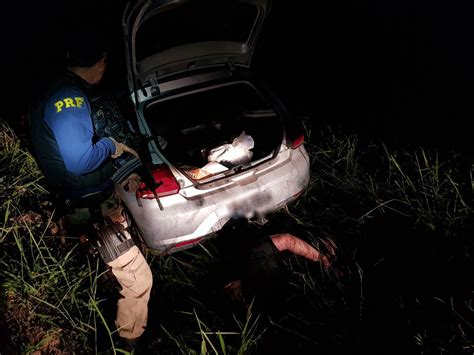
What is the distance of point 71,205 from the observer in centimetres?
220

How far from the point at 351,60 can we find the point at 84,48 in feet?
12.5

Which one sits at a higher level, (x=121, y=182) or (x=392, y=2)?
(x=392, y=2)

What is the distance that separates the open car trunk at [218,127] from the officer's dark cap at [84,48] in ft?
2.63

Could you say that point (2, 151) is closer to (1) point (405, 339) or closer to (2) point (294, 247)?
(2) point (294, 247)

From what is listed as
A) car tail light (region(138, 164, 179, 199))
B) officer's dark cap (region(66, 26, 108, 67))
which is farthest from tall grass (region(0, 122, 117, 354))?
officer's dark cap (region(66, 26, 108, 67))

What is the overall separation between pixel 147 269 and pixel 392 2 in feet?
14.6

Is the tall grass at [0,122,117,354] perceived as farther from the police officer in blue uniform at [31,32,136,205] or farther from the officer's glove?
the officer's glove

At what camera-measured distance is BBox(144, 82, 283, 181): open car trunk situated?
2779mm

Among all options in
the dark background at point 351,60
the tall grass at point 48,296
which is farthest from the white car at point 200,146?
the dark background at point 351,60

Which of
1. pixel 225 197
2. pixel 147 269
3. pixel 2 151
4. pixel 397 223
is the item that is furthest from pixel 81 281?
pixel 397 223

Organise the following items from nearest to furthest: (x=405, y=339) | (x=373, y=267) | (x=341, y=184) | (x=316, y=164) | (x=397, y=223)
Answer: (x=405, y=339)
(x=373, y=267)
(x=397, y=223)
(x=341, y=184)
(x=316, y=164)

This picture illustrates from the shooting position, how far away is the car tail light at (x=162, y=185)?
6.84 ft

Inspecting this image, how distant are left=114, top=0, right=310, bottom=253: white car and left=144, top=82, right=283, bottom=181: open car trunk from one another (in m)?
0.01

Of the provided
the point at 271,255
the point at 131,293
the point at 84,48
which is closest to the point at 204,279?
the point at 131,293
